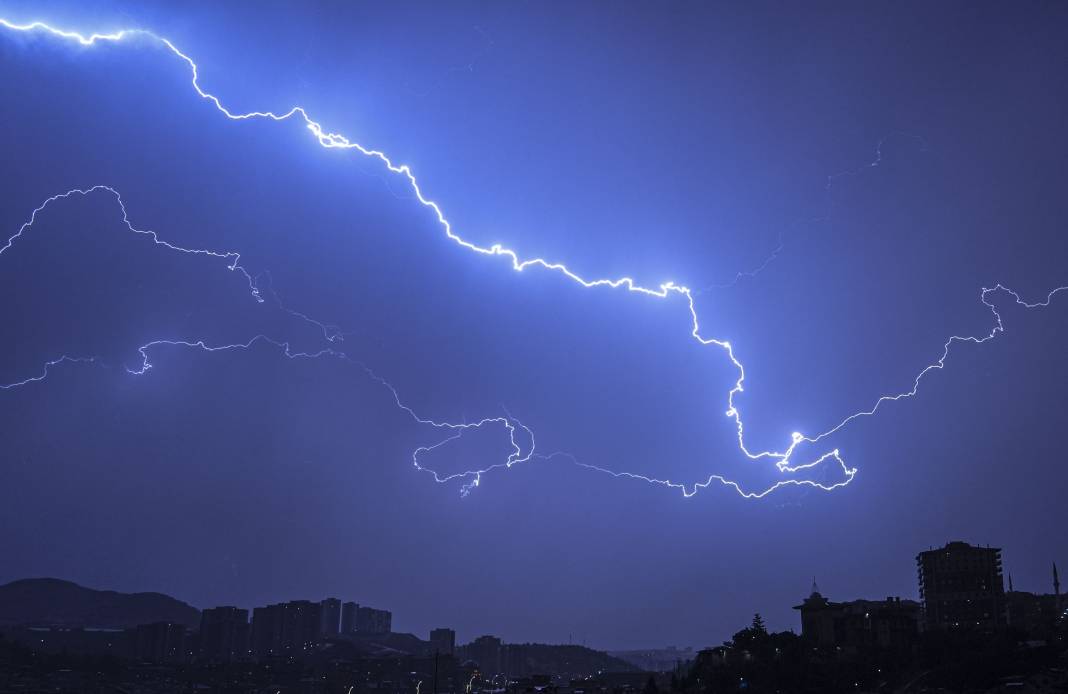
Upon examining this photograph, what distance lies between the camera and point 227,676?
82625mm

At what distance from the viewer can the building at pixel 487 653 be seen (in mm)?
128125

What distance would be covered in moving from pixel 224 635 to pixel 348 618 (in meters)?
35.5

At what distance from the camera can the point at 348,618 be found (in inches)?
5694

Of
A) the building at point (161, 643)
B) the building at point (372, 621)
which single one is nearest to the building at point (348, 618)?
the building at point (372, 621)

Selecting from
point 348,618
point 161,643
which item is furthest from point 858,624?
point 348,618

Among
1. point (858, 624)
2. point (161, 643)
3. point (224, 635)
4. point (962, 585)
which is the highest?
point (962, 585)

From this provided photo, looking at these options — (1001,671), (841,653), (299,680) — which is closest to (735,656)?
(841,653)

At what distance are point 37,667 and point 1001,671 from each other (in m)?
84.1

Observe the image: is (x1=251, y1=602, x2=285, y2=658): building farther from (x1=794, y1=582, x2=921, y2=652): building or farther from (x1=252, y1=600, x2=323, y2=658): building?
(x1=794, y1=582, x2=921, y2=652): building

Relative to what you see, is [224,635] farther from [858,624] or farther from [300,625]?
[858,624]

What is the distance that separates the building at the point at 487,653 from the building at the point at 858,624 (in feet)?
266

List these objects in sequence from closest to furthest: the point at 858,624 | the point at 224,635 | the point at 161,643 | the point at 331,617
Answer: the point at 858,624 → the point at 161,643 → the point at 224,635 → the point at 331,617

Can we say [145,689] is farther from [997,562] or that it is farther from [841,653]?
[997,562]

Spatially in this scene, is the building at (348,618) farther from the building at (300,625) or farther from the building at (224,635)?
the building at (224,635)
